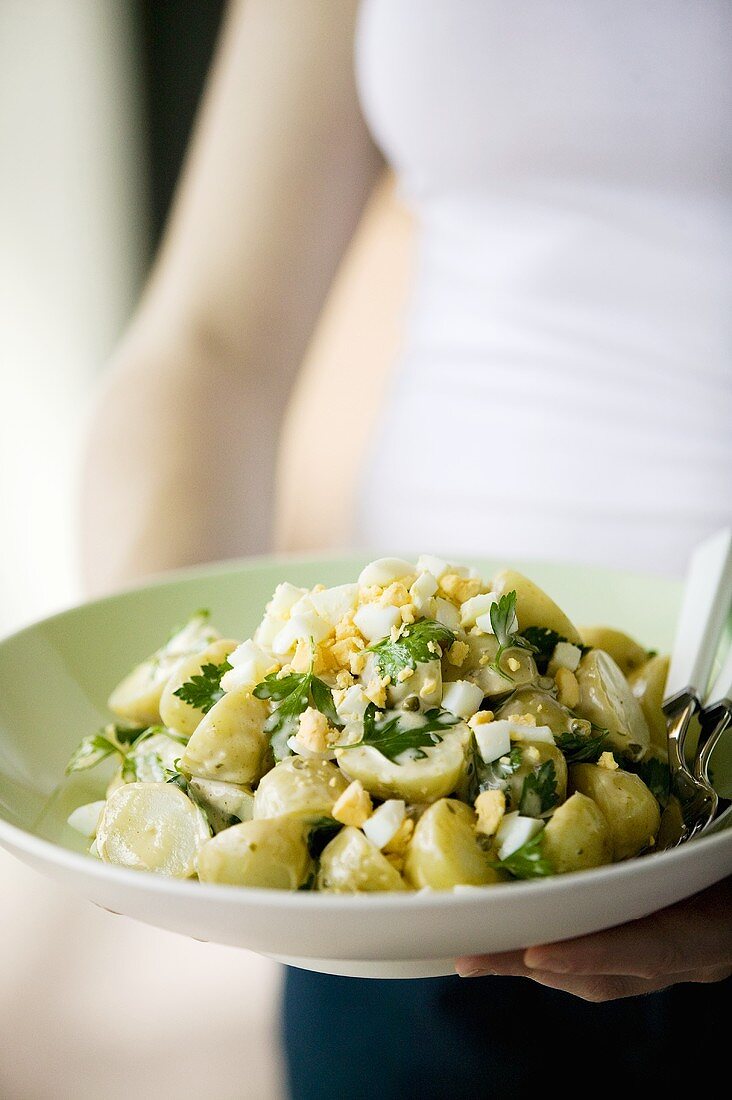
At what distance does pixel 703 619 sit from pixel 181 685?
0.34 m

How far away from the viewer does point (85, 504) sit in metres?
1.31

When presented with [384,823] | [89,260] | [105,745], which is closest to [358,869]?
[384,823]

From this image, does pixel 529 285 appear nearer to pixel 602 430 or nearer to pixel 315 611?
pixel 602 430

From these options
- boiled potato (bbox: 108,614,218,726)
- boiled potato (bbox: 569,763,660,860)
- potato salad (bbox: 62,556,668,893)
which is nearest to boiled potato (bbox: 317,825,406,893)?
potato salad (bbox: 62,556,668,893)

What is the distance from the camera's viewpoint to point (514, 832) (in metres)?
0.51

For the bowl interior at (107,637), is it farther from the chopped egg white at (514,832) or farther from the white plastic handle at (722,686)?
the chopped egg white at (514,832)

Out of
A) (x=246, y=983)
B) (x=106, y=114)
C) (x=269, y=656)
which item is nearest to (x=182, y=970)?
(x=246, y=983)

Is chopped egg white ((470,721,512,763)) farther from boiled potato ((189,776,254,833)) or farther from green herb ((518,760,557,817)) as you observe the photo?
boiled potato ((189,776,254,833))

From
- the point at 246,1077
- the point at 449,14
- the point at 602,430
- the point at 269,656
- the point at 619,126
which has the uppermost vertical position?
the point at 449,14

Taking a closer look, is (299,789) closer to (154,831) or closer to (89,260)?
(154,831)

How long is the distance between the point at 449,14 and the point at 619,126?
0.76 ft

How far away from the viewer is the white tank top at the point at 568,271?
1133mm

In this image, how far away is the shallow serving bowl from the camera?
42cm

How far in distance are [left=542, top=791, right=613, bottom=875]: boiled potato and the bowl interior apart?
19 centimetres
